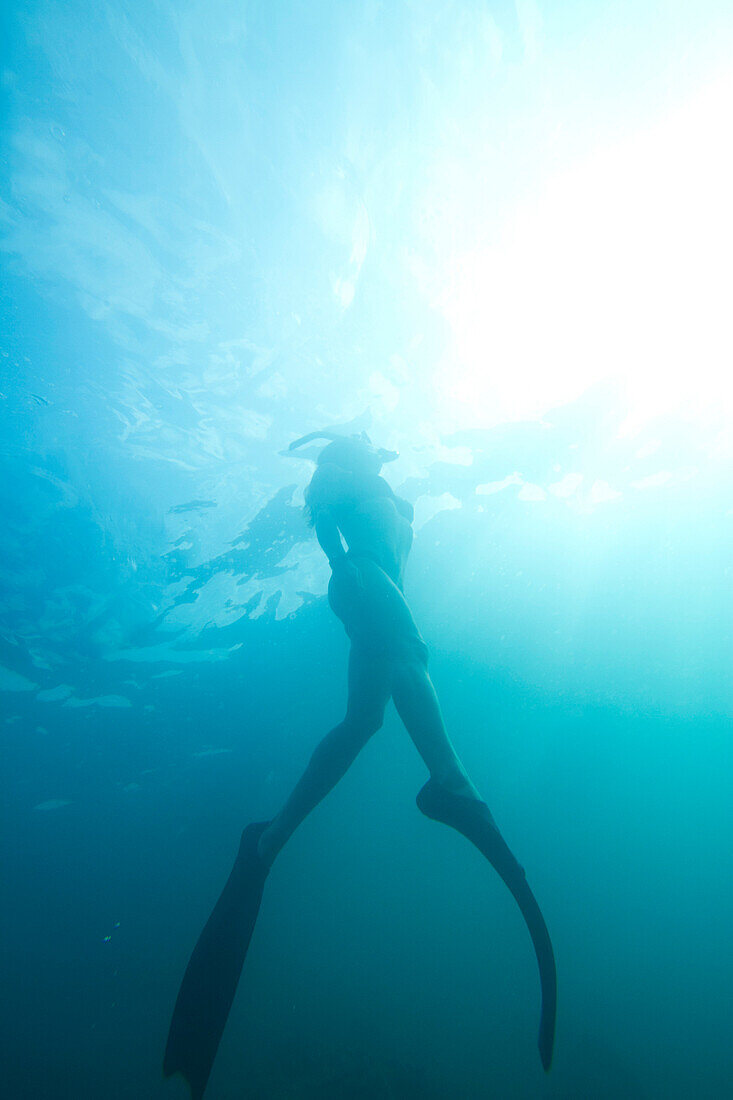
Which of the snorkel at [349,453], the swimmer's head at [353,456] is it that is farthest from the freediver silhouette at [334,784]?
the snorkel at [349,453]

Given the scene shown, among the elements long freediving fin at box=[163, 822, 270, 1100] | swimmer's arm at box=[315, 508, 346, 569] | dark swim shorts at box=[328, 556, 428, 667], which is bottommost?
long freediving fin at box=[163, 822, 270, 1100]

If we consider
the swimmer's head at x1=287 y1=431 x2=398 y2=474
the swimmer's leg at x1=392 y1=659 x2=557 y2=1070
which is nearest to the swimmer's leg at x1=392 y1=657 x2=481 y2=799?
the swimmer's leg at x1=392 y1=659 x2=557 y2=1070

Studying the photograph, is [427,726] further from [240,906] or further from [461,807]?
[240,906]

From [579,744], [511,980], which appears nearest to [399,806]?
[511,980]

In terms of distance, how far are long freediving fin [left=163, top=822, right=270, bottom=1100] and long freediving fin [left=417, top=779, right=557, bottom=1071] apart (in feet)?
4.34

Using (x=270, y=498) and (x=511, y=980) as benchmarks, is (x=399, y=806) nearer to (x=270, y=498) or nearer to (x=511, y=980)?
(x=511, y=980)

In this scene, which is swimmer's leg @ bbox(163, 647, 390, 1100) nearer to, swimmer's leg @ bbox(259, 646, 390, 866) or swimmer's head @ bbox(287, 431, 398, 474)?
swimmer's leg @ bbox(259, 646, 390, 866)

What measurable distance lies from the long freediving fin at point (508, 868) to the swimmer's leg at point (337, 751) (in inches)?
21.3

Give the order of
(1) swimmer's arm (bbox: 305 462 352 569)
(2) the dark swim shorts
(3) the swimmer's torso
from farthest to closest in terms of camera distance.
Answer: (1) swimmer's arm (bbox: 305 462 352 569) → (3) the swimmer's torso → (2) the dark swim shorts

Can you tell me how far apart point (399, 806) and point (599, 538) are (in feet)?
64.3

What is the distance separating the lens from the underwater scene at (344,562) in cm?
494

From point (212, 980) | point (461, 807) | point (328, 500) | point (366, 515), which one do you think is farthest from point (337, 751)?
point (328, 500)

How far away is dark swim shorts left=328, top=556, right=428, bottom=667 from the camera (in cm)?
292

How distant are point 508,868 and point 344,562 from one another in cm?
229
